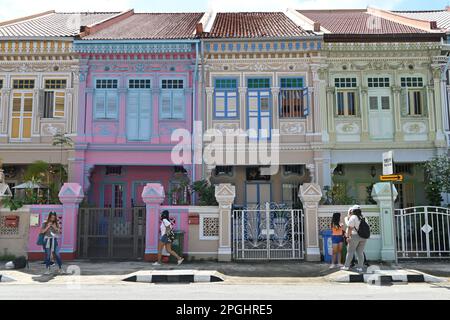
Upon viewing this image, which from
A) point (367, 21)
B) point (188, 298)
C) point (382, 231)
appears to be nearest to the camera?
point (188, 298)

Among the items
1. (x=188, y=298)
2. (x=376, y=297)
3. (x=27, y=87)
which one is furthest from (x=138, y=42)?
(x=376, y=297)

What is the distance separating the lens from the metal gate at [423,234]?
12336 millimetres

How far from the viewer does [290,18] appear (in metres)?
20.2

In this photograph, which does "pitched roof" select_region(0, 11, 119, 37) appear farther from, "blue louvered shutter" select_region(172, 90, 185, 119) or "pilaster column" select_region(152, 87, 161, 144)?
"blue louvered shutter" select_region(172, 90, 185, 119)

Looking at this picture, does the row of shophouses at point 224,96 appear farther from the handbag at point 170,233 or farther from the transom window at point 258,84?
the handbag at point 170,233

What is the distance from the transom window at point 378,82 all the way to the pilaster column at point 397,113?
0.97ft

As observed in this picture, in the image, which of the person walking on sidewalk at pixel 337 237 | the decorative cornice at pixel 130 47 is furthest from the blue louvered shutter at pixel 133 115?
the person walking on sidewalk at pixel 337 237

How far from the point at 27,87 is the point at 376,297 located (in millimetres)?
14301

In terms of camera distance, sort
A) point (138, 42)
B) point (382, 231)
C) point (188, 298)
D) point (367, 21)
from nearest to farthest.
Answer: point (188, 298) < point (382, 231) < point (138, 42) < point (367, 21)

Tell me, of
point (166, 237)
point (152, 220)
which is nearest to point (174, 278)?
point (166, 237)

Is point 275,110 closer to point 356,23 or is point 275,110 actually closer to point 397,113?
point 397,113

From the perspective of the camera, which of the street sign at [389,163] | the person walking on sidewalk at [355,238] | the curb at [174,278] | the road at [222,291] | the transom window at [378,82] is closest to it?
the road at [222,291]

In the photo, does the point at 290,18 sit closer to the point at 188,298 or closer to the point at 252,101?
the point at 252,101

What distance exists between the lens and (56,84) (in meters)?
16.6
